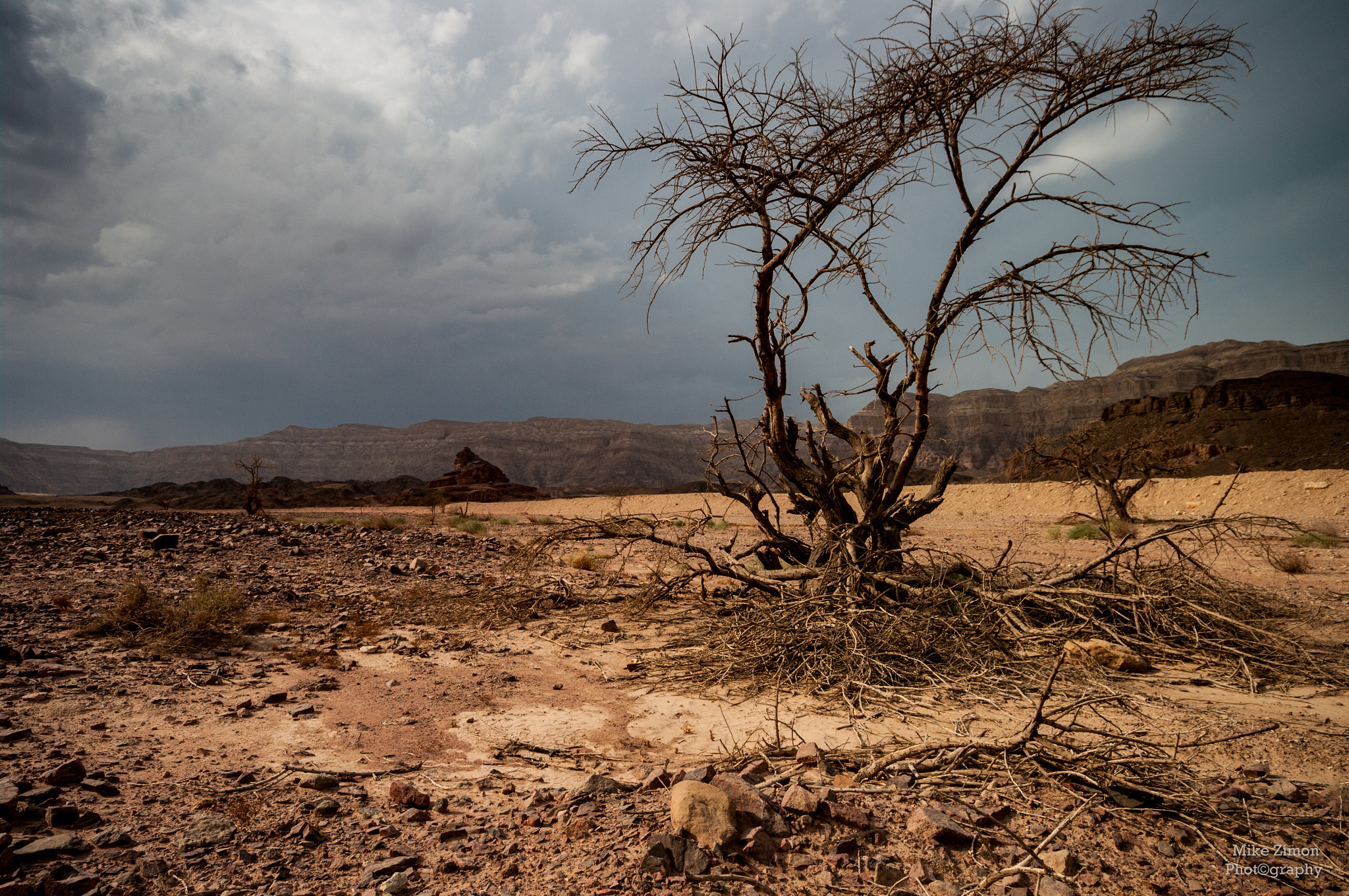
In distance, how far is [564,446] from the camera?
111688 millimetres

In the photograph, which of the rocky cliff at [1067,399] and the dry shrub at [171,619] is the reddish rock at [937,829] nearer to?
the dry shrub at [171,619]

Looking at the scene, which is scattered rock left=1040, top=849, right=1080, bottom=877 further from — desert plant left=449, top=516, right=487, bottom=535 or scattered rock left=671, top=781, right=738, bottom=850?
desert plant left=449, top=516, right=487, bottom=535

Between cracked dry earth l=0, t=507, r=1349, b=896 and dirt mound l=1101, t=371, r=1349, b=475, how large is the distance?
3472 centimetres

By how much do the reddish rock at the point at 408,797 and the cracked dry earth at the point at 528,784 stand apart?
0.04 feet

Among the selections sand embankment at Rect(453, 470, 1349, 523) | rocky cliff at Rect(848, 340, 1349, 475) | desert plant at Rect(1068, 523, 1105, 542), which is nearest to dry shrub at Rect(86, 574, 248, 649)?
sand embankment at Rect(453, 470, 1349, 523)

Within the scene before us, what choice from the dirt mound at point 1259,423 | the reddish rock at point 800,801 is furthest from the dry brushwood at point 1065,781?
the dirt mound at point 1259,423

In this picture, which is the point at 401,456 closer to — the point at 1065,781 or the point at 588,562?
the point at 588,562

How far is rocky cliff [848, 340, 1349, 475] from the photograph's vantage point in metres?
70.0

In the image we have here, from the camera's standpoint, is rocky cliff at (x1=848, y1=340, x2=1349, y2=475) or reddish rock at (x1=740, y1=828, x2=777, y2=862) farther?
rocky cliff at (x1=848, y1=340, x2=1349, y2=475)

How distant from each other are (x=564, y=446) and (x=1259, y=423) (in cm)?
9219

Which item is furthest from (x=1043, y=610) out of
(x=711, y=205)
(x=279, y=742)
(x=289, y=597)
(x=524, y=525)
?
(x=524, y=525)

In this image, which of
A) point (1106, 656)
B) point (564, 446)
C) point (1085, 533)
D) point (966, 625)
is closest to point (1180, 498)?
point (1085, 533)

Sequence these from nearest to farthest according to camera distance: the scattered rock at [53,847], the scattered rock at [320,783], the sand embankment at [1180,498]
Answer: the scattered rock at [53,847]
the scattered rock at [320,783]
the sand embankment at [1180,498]

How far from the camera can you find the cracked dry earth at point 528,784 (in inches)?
73.4
